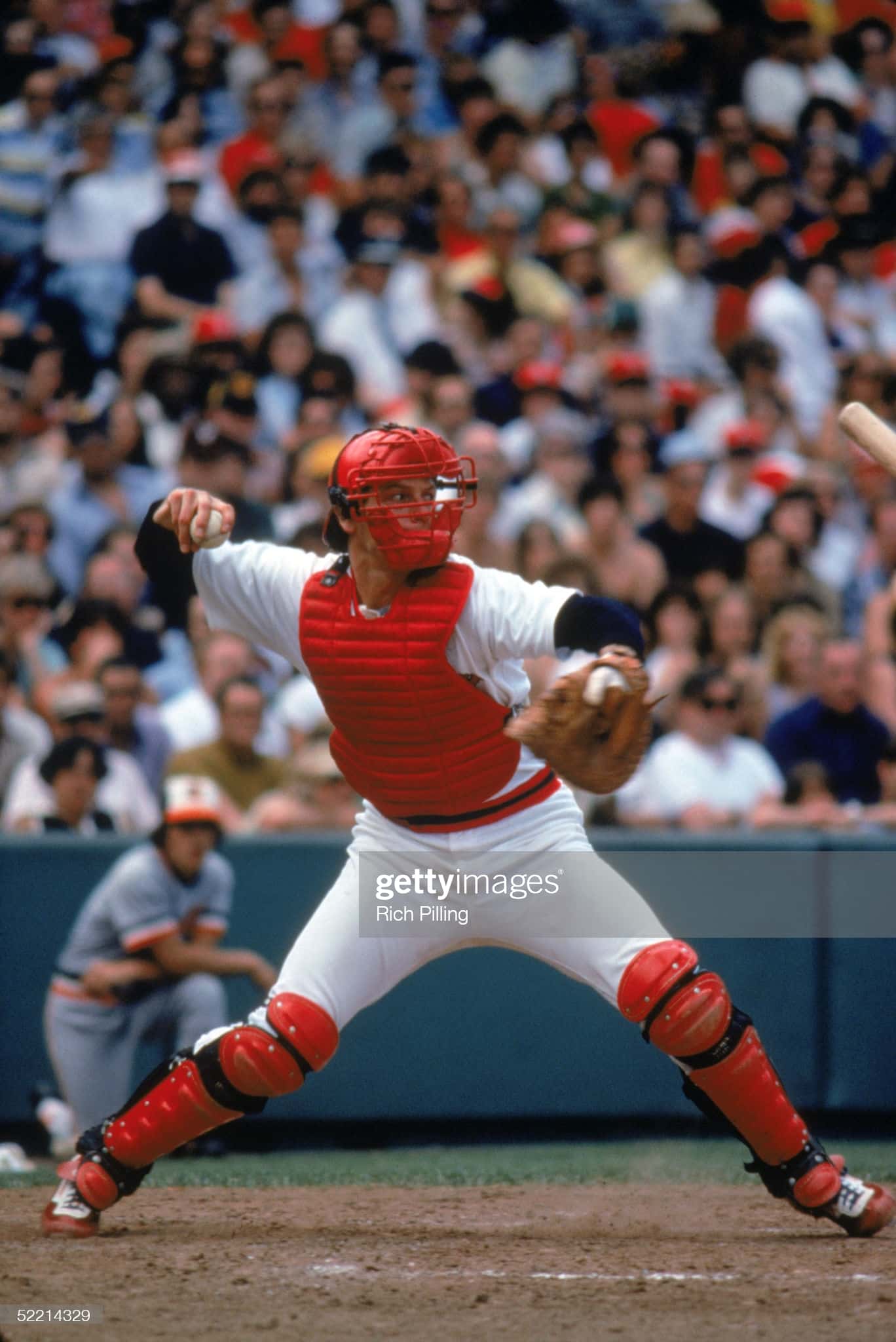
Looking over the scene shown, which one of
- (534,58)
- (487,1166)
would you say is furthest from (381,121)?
(487,1166)

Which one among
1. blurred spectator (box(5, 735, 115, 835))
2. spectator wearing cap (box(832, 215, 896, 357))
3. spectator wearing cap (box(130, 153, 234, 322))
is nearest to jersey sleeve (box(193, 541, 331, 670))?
blurred spectator (box(5, 735, 115, 835))

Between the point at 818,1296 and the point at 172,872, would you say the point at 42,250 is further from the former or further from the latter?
the point at 818,1296

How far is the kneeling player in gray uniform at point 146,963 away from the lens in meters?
6.80

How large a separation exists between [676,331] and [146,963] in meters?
5.82

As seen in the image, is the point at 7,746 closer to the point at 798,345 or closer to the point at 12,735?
the point at 12,735

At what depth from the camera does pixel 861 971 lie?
23.7 feet

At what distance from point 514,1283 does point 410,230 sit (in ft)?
25.8

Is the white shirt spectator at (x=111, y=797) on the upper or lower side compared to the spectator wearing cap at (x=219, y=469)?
lower

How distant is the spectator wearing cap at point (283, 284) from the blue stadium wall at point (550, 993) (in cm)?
415

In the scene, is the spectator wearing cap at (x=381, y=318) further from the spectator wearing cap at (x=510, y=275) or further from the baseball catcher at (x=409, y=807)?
the baseball catcher at (x=409, y=807)

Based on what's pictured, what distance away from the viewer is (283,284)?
10.8 meters

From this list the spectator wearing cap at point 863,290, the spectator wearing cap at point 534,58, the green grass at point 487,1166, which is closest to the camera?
the green grass at point 487,1166

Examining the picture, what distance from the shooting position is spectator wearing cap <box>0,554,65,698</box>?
327 inches
